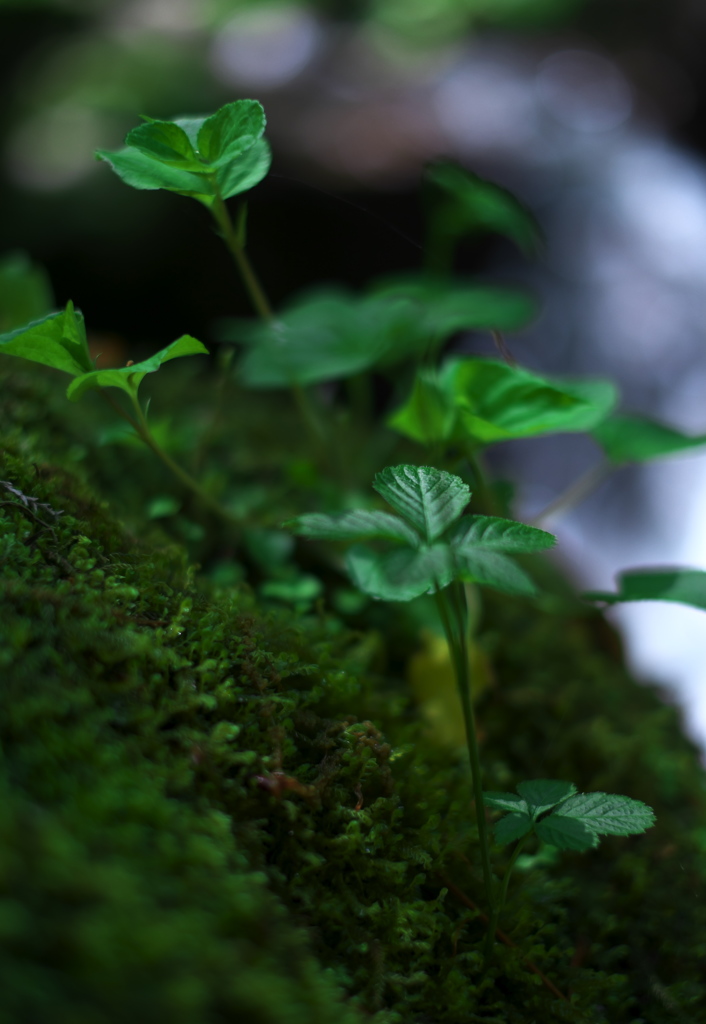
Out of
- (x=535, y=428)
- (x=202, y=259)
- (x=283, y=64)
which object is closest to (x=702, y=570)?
(x=535, y=428)

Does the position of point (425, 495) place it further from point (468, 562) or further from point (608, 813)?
point (608, 813)

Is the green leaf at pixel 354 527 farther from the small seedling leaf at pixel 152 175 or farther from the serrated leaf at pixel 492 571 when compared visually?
the small seedling leaf at pixel 152 175

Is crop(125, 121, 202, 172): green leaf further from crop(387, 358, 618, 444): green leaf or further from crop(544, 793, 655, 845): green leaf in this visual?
crop(544, 793, 655, 845): green leaf

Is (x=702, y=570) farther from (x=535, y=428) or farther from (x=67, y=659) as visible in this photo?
(x=67, y=659)

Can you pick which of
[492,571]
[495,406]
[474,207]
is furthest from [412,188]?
[492,571]

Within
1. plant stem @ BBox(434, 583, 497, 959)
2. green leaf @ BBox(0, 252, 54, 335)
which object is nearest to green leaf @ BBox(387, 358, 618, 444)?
plant stem @ BBox(434, 583, 497, 959)

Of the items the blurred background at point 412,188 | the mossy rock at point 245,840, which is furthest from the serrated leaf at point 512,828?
the blurred background at point 412,188
